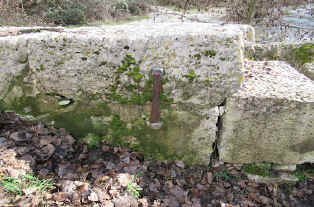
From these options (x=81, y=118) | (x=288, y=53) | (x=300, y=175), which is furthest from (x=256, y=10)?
(x=81, y=118)

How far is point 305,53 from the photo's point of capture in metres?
2.66

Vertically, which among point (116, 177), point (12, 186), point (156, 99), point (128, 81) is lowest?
point (116, 177)

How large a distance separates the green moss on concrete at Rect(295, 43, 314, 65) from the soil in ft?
4.86

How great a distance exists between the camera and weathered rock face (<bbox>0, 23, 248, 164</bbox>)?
1736mm

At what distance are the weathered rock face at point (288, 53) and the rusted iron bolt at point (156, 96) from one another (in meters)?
1.72

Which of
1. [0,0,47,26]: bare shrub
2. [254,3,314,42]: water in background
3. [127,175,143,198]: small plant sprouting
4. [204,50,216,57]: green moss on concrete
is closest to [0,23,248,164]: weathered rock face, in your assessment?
[204,50,216,57]: green moss on concrete

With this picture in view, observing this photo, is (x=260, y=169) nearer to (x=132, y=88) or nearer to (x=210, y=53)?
A: (x=210, y=53)

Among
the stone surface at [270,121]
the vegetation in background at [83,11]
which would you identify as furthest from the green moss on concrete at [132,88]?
the vegetation in background at [83,11]

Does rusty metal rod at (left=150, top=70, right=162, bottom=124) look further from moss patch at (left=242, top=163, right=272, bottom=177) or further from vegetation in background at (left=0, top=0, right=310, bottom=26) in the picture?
vegetation in background at (left=0, top=0, right=310, bottom=26)

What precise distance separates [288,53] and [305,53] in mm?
205

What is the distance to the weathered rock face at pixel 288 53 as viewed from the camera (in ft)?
8.60

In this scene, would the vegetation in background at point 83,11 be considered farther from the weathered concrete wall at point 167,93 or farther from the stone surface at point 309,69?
the weathered concrete wall at point 167,93

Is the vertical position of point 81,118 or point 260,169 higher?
point 81,118

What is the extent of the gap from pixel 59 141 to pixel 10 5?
22.3ft
